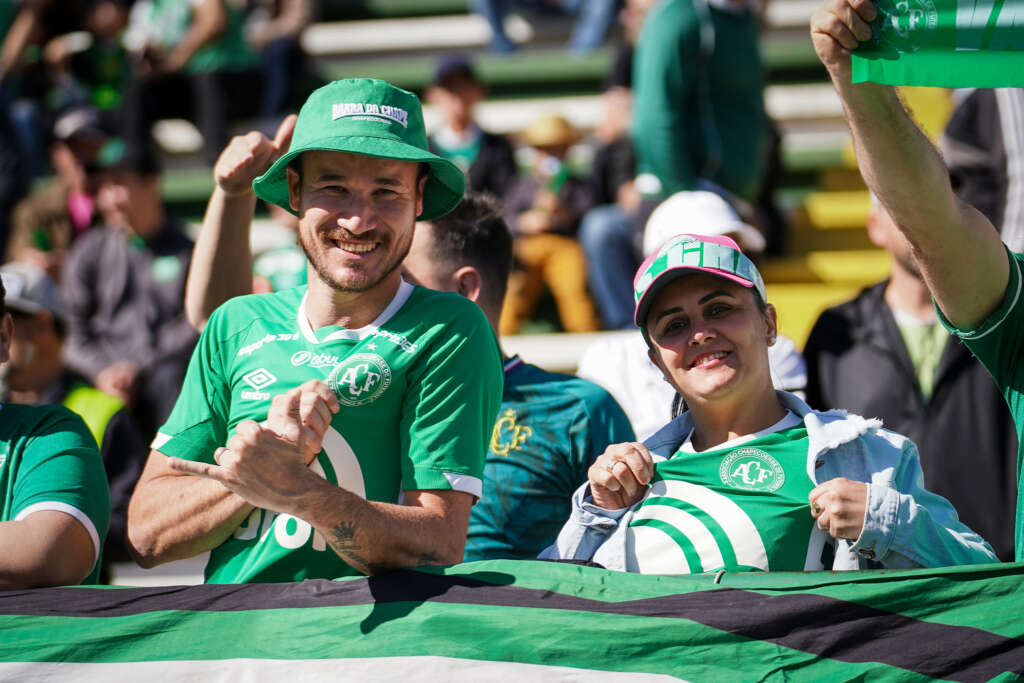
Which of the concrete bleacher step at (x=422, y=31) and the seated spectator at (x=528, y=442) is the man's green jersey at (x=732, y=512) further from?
the concrete bleacher step at (x=422, y=31)

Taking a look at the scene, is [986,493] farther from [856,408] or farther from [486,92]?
[486,92]

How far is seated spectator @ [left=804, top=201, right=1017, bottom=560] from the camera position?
160 inches

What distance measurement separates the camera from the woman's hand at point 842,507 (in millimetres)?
2475

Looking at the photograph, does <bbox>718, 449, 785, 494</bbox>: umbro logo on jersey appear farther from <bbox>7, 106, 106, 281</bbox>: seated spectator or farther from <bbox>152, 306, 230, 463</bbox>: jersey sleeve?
<bbox>7, 106, 106, 281</bbox>: seated spectator

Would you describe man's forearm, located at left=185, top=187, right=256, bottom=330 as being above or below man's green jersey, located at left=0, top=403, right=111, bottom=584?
above

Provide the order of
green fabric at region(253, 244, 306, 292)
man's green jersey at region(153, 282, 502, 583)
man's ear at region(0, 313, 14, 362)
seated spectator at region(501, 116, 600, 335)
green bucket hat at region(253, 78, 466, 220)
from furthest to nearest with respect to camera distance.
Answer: seated spectator at region(501, 116, 600, 335) < green fabric at region(253, 244, 306, 292) < man's ear at region(0, 313, 14, 362) < green bucket hat at region(253, 78, 466, 220) < man's green jersey at region(153, 282, 502, 583)

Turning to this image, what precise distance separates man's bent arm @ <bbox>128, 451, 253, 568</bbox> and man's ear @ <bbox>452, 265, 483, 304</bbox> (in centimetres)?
111

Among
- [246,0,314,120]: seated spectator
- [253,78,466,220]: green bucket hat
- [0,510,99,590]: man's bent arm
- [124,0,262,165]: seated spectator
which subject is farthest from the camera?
[246,0,314,120]: seated spectator

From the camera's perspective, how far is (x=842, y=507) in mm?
2479

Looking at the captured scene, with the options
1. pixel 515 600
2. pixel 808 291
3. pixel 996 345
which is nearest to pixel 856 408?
pixel 996 345

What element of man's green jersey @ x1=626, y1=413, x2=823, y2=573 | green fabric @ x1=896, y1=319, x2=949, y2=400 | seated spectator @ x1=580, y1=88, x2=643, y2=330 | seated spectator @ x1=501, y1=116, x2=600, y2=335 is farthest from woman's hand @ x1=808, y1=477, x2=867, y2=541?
seated spectator @ x1=501, y1=116, x2=600, y2=335

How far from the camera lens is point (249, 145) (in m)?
3.43

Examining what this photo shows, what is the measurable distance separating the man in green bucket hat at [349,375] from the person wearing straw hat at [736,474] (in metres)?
0.34

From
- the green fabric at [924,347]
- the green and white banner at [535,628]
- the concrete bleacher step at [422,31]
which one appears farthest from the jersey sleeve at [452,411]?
the concrete bleacher step at [422,31]
